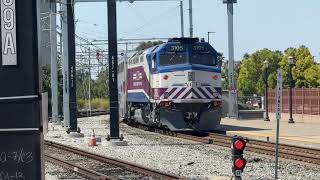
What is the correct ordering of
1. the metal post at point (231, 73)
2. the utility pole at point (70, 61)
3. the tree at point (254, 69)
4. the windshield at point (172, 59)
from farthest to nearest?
the tree at point (254, 69)
the metal post at point (231, 73)
the utility pole at point (70, 61)
the windshield at point (172, 59)

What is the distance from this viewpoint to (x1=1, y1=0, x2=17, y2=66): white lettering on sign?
5.01 m

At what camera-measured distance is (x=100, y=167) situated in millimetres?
15703

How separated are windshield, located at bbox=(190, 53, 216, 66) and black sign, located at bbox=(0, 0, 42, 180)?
847 inches

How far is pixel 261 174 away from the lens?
13.7 m

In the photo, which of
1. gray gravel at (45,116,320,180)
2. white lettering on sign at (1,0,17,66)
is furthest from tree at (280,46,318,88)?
white lettering on sign at (1,0,17,66)

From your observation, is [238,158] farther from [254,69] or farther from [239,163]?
[254,69]

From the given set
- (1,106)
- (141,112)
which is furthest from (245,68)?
(1,106)

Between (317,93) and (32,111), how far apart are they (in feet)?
120

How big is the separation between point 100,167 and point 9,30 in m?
11.0

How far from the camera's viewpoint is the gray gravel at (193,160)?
45.2 ft

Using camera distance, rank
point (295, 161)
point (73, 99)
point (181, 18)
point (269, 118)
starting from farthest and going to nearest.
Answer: point (181, 18), point (269, 118), point (73, 99), point (295, 161)

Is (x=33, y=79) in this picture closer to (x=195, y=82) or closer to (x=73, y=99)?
(x=195, y=82)

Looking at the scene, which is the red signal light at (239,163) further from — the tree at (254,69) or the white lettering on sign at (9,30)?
the tree at (254,69)

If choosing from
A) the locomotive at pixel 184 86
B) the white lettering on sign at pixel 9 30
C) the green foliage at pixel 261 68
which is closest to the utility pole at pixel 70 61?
the locomotive at pixel 184 86
